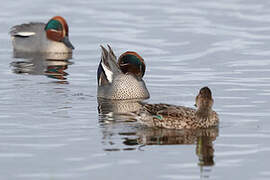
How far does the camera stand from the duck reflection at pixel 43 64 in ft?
62.7

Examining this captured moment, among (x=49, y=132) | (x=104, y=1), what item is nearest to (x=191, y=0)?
(x=104, y=1)

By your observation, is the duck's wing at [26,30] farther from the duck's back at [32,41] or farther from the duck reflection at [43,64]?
the duck reflection at [43,64]

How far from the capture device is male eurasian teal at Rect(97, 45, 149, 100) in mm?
16359

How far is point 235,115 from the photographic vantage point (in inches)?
561

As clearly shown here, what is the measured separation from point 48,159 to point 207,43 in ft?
37.6

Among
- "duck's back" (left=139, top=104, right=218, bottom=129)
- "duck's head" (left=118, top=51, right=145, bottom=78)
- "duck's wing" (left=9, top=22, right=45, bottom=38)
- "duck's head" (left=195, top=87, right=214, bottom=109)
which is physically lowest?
"duck's back" (left=139, top=104, right=218, bottom=129)

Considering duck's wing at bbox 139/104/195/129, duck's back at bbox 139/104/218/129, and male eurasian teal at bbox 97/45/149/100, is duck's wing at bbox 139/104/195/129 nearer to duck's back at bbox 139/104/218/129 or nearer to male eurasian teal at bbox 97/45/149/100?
duck's back at bbox 139/104/218/129

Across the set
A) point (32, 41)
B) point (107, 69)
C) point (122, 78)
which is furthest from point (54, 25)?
point (122, 78)

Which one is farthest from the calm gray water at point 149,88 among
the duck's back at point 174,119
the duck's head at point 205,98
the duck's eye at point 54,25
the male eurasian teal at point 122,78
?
the duck's eye at point 54,25

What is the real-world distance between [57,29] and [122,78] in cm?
695

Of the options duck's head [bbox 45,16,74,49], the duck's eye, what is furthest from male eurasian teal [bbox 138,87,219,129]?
the duck's eye

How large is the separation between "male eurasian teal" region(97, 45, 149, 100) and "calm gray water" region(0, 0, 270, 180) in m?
0.34

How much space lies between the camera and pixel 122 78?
650 inches

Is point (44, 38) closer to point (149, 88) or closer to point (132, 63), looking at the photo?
point (149, 88)
